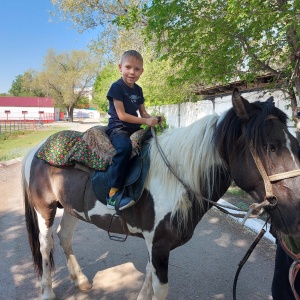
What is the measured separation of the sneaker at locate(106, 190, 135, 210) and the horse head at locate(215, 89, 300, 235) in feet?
2.81

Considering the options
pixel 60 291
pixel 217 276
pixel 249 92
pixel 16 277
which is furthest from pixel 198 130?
pixel 249 92

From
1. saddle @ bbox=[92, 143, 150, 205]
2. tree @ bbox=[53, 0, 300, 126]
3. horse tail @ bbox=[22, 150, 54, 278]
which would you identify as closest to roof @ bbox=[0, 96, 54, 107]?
tree @ bbox=[53, 0, 300, 126]

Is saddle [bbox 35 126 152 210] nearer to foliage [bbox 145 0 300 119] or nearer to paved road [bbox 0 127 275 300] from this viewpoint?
paved road [bbox 0 127 275 300]

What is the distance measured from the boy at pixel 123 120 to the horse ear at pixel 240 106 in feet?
2.62

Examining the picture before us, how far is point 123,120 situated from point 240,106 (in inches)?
42.1

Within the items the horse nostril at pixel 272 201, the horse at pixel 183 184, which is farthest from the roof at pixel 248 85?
the horse nostril at pixel 272 201

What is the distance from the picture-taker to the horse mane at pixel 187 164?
1959 millimetres

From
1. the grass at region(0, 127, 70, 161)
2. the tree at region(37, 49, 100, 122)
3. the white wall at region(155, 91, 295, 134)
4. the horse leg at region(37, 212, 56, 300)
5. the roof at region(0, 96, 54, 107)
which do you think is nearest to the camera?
the horse leg at region(37, 212, 56, 300)

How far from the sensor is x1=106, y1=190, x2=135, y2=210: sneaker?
2.16 meters

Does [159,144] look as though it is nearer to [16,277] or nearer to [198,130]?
[198,130]

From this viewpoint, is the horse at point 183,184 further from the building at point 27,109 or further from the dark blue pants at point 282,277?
the building at point 27,109

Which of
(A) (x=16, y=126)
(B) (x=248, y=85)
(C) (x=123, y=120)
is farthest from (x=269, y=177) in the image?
(A) (x=16, y=126)

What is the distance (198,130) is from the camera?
79.9 inches

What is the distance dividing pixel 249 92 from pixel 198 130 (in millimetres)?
5550
